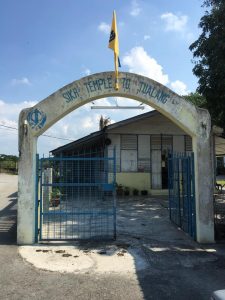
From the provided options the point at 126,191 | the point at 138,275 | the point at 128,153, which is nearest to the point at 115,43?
the point at 138,275

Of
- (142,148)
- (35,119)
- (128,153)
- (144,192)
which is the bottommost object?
(144,192)

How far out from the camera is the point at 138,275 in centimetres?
634

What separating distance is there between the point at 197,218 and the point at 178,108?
279cm

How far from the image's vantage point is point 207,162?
29.0ft

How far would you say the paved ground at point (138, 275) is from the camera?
216 inches

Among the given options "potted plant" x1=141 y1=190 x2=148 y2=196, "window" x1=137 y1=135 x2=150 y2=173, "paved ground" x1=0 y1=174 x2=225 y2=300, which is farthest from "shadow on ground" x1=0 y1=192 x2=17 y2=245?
Answer: "window" x1=137 y1=135 x2=150 y2=173

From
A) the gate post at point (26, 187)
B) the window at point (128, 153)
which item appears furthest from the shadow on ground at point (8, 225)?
the window at point (128, 153)

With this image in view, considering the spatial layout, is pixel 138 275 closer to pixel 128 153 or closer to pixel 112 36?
pixel 112 36

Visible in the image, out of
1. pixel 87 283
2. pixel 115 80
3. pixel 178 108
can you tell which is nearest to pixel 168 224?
pixel 178 108

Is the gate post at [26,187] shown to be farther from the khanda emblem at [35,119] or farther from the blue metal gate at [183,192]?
the blue metal gate at [183,192]

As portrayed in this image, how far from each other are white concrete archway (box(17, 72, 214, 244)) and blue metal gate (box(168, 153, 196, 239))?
337 millimetres

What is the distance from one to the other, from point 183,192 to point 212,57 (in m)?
6.61

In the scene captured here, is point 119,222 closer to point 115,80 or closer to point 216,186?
point 115,80

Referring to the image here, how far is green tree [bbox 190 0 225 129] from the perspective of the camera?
13.7m
